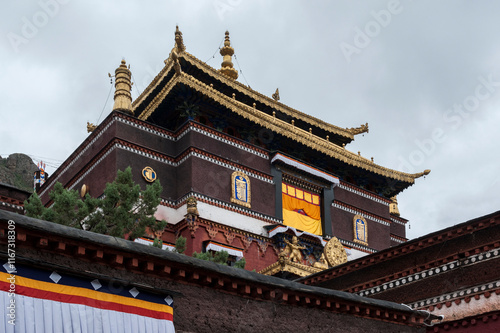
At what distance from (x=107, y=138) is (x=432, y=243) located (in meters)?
14.1

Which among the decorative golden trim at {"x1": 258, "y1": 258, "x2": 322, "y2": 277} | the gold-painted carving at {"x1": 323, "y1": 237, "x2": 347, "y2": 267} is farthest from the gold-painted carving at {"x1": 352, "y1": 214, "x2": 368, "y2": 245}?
the gold-painted carving at {"x1": 323, "y1": 237, "x2": 347, "y2": 267}

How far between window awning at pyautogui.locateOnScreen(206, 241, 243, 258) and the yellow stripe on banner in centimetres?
1481

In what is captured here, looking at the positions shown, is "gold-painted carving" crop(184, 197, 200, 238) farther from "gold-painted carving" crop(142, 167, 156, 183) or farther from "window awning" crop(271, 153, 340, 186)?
"window awning" crop(271, 153, 340, 186)

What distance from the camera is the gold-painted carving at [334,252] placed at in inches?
953

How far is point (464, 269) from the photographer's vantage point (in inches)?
656

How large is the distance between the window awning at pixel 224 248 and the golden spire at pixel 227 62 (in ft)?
38.9

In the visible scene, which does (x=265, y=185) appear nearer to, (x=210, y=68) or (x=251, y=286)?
(x=210, y=68)

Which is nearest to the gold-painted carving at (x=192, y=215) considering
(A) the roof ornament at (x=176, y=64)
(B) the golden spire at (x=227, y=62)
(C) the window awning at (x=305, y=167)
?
(C) the window awning at (x=305, y=167)

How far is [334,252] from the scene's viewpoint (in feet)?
80.3

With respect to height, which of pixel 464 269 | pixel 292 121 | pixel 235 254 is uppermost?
pixel 292 121

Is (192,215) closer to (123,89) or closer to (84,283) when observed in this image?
(123,89)

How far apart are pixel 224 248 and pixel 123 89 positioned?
7838mm

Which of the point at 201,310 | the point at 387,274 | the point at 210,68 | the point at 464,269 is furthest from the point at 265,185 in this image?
the point at 201,310

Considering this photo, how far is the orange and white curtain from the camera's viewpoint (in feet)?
95.6
